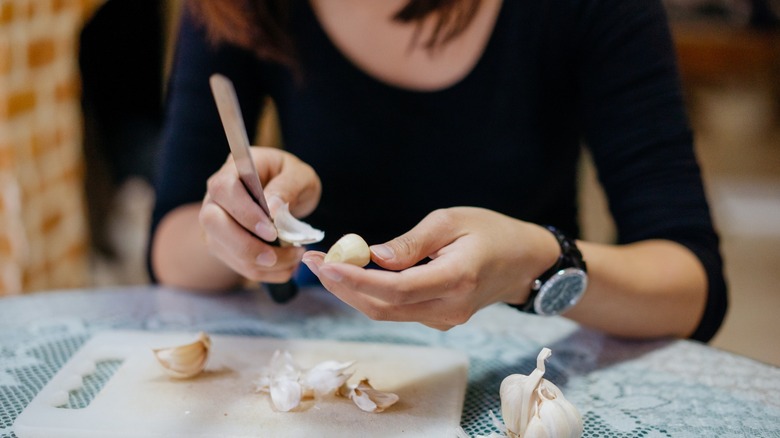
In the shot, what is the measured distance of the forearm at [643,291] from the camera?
0.80 m

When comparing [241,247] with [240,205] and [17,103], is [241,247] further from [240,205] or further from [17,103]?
[17,103]

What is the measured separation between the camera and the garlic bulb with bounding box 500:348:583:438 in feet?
1.90

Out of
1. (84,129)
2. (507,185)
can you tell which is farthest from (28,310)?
(84,129)

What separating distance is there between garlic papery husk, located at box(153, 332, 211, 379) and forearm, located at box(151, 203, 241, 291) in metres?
0.24

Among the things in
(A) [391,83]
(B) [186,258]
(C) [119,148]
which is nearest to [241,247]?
(B) [186,258]

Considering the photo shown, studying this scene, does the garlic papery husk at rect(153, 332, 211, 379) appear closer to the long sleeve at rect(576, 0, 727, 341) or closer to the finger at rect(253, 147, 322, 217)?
the finger at rect(253, 147, 322, 217)

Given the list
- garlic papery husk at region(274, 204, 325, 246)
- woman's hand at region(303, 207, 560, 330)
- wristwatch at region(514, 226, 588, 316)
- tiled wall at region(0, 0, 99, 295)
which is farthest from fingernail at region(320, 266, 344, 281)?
tiled wall at region(0, 0, 99, 295)

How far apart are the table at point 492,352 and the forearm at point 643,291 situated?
2cm

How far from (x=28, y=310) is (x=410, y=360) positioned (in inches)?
17.7

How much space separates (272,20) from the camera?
1033 mm

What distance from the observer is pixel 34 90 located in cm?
141

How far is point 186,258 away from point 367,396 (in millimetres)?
406

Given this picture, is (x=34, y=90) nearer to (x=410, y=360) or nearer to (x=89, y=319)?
(x=89, y=319)

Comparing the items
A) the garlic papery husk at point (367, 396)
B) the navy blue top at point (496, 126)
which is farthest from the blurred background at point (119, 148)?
the garlic papery husk at point (367, 396)
